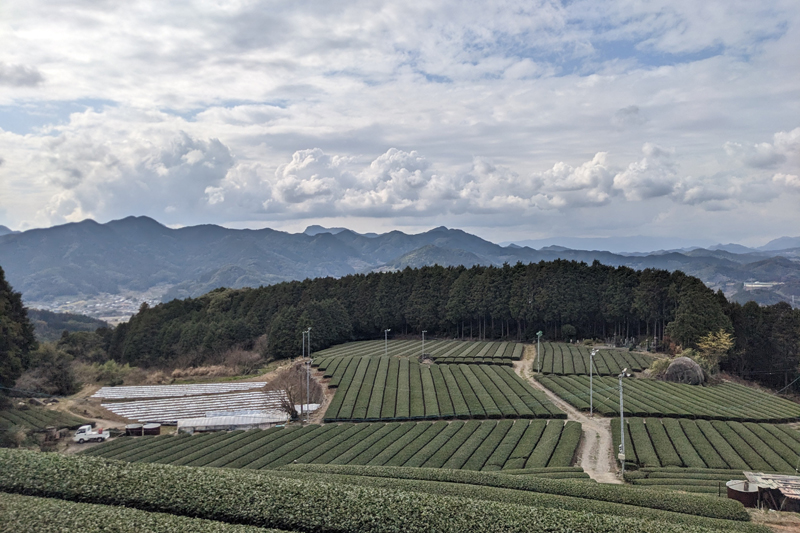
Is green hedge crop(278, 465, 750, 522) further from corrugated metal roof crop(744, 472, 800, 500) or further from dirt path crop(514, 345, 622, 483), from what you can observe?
dirt path crop(514, 345, 622, 483)

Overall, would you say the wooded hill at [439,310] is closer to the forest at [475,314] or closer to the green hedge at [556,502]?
the forest at [475,314]

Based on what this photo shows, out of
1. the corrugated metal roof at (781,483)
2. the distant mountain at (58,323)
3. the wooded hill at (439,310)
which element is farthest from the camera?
the distant mountain at (58,323)

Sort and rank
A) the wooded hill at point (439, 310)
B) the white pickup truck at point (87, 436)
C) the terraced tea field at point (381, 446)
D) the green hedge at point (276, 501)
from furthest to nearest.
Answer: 1. the wooded hill at point (439, 310)
2. the white pickup truck at point (87, 436)
3. the terraced tea field at point (381, 446)
4. the green hedge at point (276, 501)

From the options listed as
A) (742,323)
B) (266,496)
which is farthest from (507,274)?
(266,496)

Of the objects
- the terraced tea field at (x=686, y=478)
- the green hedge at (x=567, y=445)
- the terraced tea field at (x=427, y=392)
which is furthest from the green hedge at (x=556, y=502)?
the terraced tea field at (x=427, y=392)

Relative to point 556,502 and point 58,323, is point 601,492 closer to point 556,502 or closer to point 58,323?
point 556,502

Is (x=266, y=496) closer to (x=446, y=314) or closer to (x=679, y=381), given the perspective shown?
(x=679, y=381)
